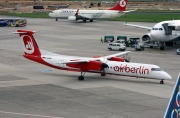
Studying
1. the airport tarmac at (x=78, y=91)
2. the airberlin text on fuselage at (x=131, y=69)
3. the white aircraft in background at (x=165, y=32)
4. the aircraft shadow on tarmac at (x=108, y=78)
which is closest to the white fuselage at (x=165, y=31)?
the white aircraft in background at (x=165, y=32)

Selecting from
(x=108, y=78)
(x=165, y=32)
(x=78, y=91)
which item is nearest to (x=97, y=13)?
(x=165, y=32)

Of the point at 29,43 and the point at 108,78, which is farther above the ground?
the point at 29,43

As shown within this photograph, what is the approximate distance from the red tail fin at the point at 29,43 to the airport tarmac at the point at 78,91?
264 cm

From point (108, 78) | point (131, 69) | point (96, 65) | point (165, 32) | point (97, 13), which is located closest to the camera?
point (131, 69)

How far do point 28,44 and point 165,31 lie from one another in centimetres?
2868

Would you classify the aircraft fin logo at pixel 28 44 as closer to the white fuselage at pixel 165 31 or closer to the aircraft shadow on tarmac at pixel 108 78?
the aircraft shadow on tarmac at pixel 108 78

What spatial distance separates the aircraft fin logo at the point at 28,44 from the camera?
55.1 metres

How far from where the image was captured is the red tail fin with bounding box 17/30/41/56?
5491 centimetres

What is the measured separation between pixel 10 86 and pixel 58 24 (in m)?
78.1

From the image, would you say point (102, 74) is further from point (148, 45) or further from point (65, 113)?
point (148, 45)

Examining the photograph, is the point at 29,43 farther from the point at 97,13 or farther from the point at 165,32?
the point at 97,13

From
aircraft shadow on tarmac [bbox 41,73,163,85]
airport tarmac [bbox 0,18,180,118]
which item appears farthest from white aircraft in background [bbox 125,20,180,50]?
aircraft shadow on tarmac [bbox 41,73,163,85]

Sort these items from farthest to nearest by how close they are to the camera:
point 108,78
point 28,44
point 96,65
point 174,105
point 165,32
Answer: point 165,32 → point 28,44 → point 108,78 → point 96,65 → point 174,105

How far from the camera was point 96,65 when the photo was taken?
51.7 m
